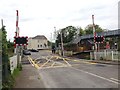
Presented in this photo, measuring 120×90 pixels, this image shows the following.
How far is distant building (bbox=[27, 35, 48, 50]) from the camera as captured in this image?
6260 inches

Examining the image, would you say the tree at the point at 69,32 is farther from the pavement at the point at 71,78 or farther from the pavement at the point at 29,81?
the pavement at the point at 29,81

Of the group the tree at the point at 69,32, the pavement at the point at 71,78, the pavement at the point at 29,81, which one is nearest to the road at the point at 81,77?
the pavement at the point at 71,78

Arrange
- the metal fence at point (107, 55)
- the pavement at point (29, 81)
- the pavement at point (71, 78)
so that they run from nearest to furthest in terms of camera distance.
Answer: the pavement at point (29, 81) < the pavement at point (71, 78) < the metal fence at point (107, 55)

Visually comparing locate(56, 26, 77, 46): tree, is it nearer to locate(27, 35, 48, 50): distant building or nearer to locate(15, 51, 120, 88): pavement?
locate(27, 35, 48, 50): distant building

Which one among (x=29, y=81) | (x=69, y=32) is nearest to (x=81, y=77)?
(x=29, y=81)

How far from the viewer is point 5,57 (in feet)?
46.6

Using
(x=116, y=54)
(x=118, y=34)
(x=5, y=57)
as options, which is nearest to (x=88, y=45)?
(x=118, y=34)

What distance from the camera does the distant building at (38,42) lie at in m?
159

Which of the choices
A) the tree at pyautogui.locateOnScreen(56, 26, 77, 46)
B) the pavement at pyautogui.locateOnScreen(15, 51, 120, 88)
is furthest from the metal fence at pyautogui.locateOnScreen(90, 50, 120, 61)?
the tree at pyautogui.locateOnScreen(56, 26, 77, 46)

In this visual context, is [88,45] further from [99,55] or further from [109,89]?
[109,89]

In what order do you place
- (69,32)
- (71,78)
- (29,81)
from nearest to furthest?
(29,81)
(71,78)
(69,32)

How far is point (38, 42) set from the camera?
163125mm

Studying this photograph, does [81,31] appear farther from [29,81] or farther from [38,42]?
[29,81]

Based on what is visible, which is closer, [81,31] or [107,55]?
[107,55]
